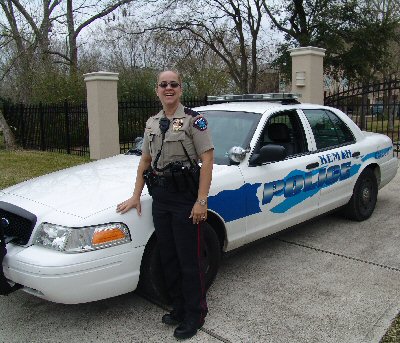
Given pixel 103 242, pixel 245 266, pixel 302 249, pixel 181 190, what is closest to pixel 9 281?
pixel 103 242

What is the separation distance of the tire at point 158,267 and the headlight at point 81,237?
0.25m

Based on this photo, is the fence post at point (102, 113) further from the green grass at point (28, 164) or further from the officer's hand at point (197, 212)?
the officer's hand at point (197, 212)

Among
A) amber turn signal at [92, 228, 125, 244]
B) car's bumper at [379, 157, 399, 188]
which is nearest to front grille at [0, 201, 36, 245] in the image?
amber turn signal at [92, 228, 125, 244]

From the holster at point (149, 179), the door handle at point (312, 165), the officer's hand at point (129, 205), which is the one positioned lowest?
the officer's hand at point (129, 205)

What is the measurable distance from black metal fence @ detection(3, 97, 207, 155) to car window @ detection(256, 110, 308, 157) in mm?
8023

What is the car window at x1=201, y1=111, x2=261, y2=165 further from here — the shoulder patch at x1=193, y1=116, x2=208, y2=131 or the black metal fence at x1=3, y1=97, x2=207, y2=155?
the black metal fence at x1=3, y1=97, x2=207, y2=155

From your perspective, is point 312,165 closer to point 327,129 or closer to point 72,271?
point 327,129

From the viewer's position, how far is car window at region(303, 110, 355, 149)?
4879 millimetres

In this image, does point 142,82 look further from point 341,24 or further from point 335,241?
point 335,241

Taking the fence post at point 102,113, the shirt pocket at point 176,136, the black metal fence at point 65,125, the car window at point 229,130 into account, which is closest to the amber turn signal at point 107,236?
the shirt pocket at point 176,136

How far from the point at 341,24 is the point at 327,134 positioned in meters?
14.9

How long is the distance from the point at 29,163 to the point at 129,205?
8.97m

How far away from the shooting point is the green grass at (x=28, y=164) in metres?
9.29

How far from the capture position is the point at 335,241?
4926mm
